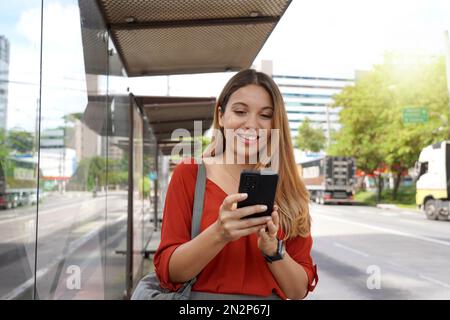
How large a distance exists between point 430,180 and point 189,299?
642 inches

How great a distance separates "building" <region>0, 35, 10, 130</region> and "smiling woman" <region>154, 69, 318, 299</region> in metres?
1.03

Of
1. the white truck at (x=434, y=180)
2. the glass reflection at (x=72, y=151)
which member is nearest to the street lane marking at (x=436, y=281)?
the glass reflection at (x=72, y=151)

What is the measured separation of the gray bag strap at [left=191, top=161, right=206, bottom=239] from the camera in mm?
1289

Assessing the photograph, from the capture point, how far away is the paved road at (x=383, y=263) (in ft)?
19.0

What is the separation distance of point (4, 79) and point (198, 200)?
1185 millimetres

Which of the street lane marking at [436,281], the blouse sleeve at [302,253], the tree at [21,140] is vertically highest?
the tree at [21,140]

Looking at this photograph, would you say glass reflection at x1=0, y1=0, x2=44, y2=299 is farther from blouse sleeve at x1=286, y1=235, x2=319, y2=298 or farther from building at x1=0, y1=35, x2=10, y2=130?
blouse sleeve at x1=286, y1=235, x2=319, y2=298

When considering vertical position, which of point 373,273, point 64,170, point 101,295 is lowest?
point 373,273

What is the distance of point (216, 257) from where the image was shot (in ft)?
4.35

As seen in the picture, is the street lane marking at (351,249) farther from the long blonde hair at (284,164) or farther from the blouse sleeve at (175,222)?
the blouse sleeve at (175,222)

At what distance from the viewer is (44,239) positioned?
217 cm

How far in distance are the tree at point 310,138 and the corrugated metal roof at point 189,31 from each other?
52635 millimetres

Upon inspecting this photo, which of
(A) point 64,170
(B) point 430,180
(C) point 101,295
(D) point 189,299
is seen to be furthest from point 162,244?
(B) point 430,180
